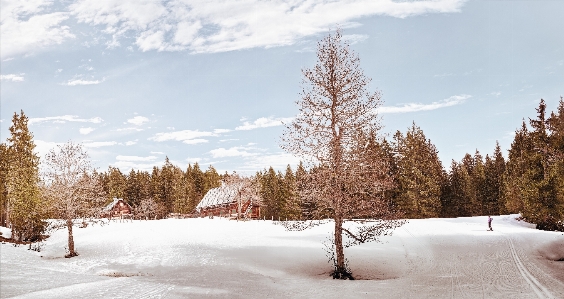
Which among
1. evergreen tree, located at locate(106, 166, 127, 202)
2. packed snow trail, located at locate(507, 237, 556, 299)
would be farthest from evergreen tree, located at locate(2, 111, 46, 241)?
evergreen tree, located at locate(106, 166, 127, 202)

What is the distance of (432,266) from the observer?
68.9ft

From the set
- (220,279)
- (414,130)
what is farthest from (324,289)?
(414,130)

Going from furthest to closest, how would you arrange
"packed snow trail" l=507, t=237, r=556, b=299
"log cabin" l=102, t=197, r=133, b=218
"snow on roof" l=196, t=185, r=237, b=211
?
"log cabin" l=102, t=197, r=133, b=218 < "snow on roof" l=196, t=185, r=237, b=211 < "packed snow trail" l=507, t=237, r=556, b=299

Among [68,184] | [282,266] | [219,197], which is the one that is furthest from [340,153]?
[219,197]

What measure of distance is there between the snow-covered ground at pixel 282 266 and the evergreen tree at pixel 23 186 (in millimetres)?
5044

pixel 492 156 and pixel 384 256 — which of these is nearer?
pixel 384 256

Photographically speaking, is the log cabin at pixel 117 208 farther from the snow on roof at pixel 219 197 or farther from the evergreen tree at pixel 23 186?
the evergreen tree at pixel 23 186

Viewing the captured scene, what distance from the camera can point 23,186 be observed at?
40125 mm

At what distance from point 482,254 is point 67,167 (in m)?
30.3

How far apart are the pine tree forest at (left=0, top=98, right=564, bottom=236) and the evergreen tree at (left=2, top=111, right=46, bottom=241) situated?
9cm

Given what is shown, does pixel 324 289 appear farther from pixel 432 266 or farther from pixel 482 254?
pixel 482 254

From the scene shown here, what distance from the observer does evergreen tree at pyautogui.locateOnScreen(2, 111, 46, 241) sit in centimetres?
3897

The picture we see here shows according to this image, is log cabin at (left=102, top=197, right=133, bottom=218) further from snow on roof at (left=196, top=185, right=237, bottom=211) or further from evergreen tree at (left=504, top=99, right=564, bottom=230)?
evergreen tree at (left=504, top=99, right=564, bottom=230)

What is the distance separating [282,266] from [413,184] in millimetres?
41214
